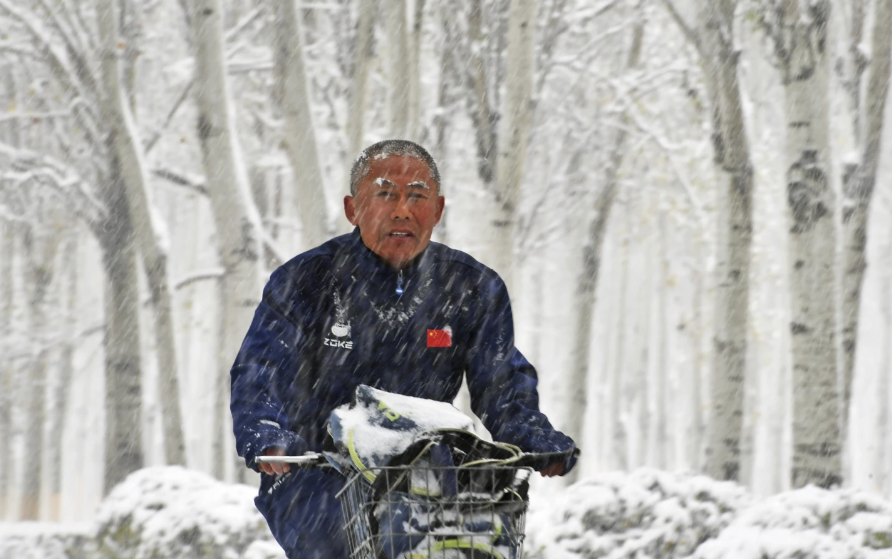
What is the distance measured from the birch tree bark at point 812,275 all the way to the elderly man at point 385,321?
740 cm

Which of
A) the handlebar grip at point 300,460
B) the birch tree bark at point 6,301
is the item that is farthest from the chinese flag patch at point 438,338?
the birch tree bark at point 6,301

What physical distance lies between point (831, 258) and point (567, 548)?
3.55 m

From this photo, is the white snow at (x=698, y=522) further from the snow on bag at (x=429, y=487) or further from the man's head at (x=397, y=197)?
the snow on bag at (x=429, y=487)

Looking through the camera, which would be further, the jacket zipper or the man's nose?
the jacket zipper

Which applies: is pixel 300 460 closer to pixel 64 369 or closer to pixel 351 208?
pixel 351 208

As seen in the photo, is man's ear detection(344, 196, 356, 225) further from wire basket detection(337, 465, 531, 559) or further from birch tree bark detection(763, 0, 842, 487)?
birch tree bark detection(763, 0, 842, 487)

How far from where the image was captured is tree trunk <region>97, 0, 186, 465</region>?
14.4 m

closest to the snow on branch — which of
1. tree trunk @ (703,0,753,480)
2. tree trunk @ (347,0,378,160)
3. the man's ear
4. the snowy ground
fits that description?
tree trunk @ (347,0,378,160)

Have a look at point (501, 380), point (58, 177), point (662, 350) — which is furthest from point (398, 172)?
point (662, 350)

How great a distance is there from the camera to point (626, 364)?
38.6m

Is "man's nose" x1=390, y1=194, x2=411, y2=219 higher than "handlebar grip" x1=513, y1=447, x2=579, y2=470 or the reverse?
higher

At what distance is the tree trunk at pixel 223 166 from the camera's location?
12.0 metres

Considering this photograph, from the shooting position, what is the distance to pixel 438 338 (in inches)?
147

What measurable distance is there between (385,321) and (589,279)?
18.2 meters
